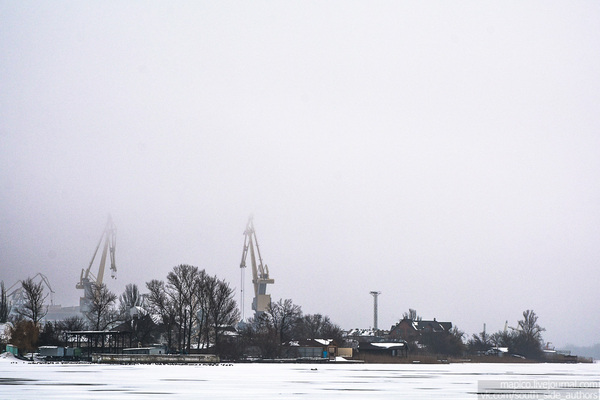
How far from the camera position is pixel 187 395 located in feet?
115

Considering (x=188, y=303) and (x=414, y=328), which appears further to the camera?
(x=414, y=328)

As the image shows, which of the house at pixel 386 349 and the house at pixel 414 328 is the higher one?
the house at pixel 414 328

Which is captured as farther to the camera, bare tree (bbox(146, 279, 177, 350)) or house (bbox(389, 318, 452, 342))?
house (bbox(389, 318, 452, 342))

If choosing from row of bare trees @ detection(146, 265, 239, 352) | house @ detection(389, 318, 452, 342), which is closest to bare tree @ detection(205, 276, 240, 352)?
row of bare trees @ detection(146, 265, 239, 352)

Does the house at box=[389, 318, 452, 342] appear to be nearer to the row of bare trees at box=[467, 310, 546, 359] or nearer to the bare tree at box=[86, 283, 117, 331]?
the row of bare trees at box=[467, 310, 546, 359]

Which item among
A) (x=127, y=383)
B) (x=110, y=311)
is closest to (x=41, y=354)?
(x=110, y=311)

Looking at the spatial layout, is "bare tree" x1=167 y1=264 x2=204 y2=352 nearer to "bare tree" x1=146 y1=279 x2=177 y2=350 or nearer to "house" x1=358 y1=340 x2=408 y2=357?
"bare tree" x1=146 y1=279 x2=177 y2=350

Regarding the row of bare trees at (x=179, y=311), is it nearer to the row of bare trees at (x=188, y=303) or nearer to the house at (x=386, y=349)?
the row of bare trees at (x=188, y=303)

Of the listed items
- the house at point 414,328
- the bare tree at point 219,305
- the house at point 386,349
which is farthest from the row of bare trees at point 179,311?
the house at point 414,328

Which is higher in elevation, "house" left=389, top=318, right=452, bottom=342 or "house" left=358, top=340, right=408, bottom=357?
"house" left=389, top=318, right=452, bottom=342

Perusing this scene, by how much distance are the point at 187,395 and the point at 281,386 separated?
889 cm

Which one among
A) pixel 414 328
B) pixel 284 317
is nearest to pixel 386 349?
pixel 284 317

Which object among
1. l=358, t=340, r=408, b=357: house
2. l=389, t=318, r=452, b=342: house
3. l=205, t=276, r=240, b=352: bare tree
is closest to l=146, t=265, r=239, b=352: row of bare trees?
l=205, t=276, r=240, b=352: bare tree

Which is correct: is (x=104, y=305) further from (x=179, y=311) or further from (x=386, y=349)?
(x=386, y=349)
